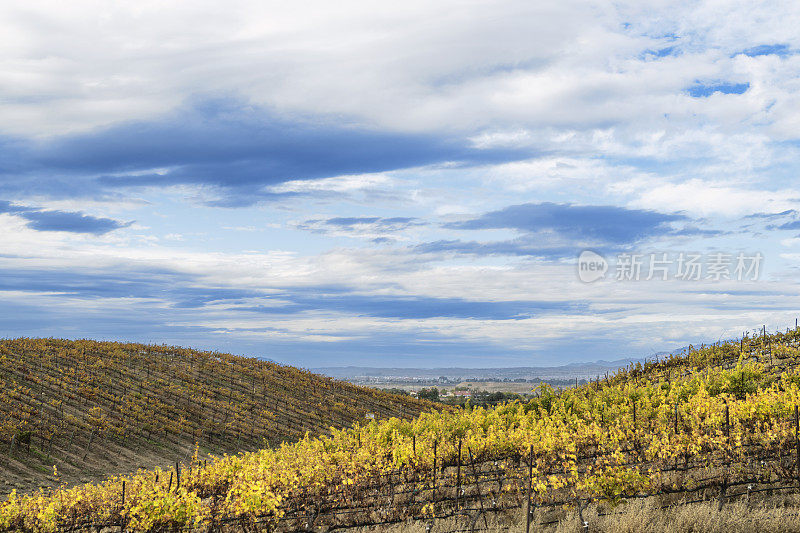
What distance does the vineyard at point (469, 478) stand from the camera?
42.4ft

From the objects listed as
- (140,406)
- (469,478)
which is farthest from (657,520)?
(140,406)

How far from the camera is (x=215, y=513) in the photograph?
1292cm

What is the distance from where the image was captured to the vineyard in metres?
12.9

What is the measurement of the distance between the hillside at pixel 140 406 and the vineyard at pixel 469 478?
10400mm

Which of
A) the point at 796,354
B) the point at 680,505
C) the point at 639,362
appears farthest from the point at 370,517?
the point at 639,362

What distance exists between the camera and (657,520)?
12.0 m

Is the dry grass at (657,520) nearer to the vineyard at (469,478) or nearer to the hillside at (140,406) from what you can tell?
the vineyard at (469,478)

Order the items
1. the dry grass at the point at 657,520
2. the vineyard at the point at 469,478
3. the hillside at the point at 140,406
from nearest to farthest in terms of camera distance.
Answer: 1. the dry grass at the point at 657,520
2. the vineyard at the point at 469,478
3. the hillside at the point at 140,406

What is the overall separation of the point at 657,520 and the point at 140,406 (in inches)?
1230

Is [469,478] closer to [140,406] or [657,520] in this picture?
[657,520]

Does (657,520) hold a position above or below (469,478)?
above

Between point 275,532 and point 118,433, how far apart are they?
21075 millimetres

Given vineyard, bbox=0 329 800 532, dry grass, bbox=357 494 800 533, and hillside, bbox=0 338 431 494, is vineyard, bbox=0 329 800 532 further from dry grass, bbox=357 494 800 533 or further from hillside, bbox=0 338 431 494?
hillside, bbox=0 338 431 494

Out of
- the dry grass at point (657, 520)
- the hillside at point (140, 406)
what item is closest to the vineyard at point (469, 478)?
the dry grass at point (657, 520)
